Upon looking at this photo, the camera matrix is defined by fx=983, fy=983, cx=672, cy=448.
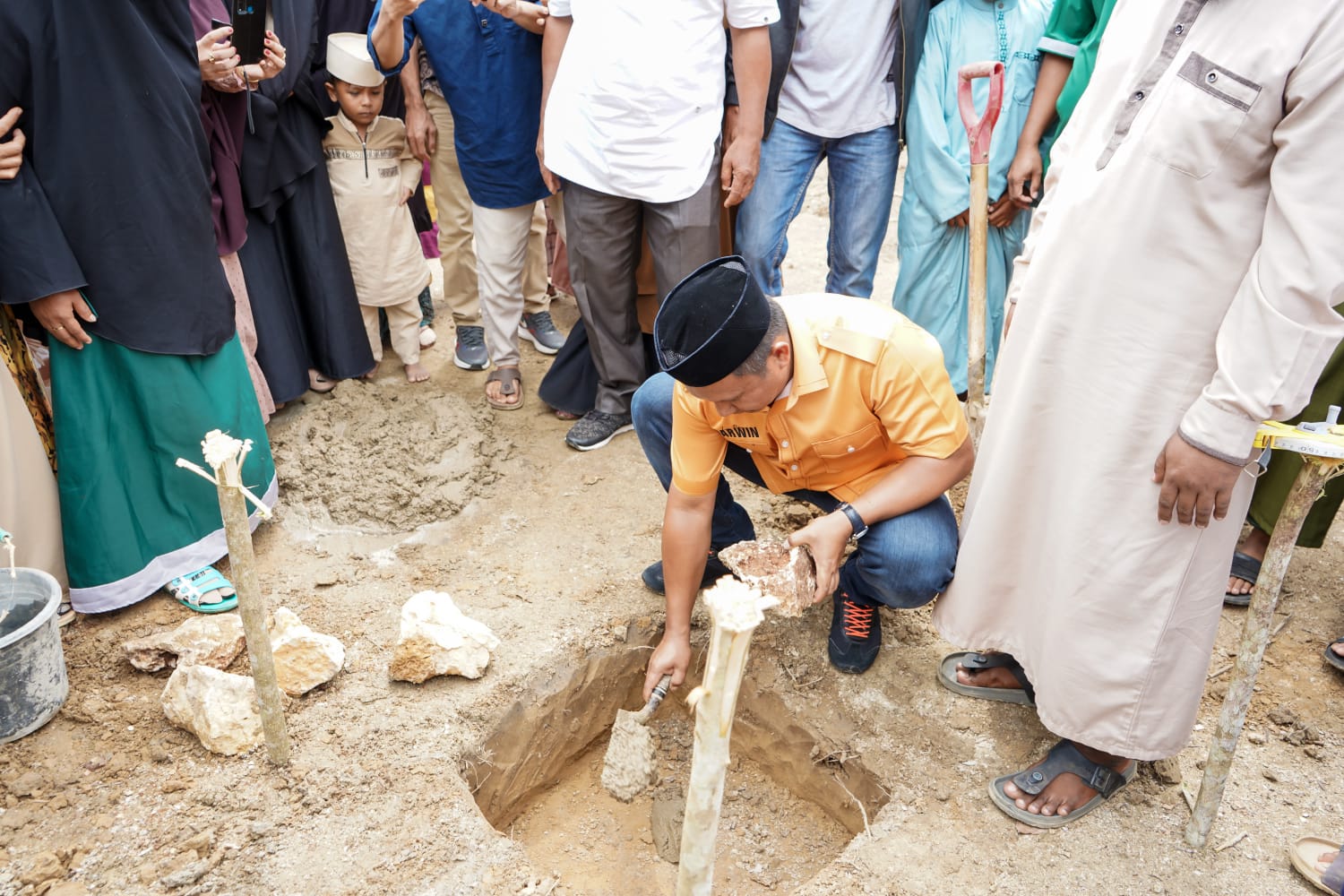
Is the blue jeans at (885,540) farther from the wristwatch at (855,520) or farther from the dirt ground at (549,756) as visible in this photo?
the dirt ground at (549,756)

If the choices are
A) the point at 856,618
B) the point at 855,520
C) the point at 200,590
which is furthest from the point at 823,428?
the point at 200,590

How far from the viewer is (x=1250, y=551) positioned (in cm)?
285

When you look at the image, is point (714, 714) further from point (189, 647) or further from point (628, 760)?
point (189, 647)

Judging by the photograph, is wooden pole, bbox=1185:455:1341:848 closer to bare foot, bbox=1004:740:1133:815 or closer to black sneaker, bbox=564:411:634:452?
bare foot, bbox=1004:740:1133:815

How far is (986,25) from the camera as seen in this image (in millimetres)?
3076

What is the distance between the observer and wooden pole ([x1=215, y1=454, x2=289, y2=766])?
6.42ft

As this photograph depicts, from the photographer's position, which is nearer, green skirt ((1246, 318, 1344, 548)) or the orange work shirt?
the orange work shirt

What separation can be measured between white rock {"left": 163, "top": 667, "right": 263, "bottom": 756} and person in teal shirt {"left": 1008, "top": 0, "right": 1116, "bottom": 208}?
2.57 m

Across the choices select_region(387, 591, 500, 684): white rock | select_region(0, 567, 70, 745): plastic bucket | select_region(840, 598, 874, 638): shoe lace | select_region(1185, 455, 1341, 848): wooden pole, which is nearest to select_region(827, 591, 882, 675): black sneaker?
select_region(840, 598, 874, 638): shoe lace

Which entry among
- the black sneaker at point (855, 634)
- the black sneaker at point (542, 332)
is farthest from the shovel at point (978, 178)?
the black sneaker at point (542, 332)

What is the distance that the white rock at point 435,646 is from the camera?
2.41 m

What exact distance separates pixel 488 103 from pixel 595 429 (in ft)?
3.92

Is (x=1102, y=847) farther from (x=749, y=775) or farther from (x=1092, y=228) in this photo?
(x=1092, y=228)

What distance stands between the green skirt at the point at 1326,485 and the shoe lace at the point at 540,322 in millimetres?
2719
